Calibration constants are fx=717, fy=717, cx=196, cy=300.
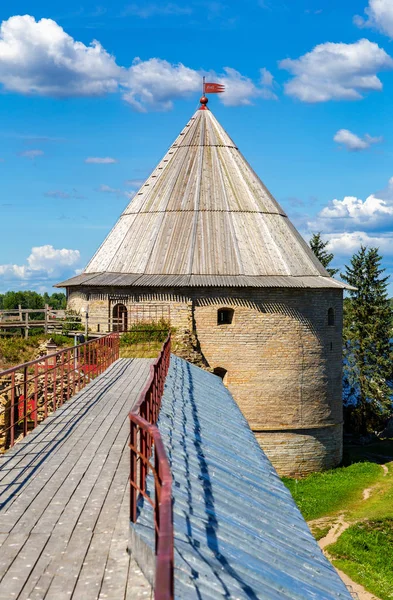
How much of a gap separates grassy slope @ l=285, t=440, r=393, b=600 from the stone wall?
1.16 m

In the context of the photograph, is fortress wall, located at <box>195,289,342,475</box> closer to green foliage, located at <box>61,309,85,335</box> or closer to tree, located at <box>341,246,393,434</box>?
green foliage, located at <box>61,309,85,335</box>

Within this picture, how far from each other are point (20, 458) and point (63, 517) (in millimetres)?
2276

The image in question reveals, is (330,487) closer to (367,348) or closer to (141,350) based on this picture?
(141,350)

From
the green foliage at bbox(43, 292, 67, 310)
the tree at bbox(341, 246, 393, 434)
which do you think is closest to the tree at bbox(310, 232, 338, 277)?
the tree at bbox(341, 246, 393, 434)

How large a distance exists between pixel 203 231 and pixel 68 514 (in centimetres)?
1952

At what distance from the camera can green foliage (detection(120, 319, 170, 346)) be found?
2270 centimetres

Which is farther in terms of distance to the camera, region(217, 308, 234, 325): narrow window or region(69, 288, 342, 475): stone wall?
region(217, 308, 234, 325): narrow window

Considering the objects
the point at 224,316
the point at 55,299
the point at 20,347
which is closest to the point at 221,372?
the point at 224,316

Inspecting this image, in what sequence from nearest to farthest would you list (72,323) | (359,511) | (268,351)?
1. (359,511)
2. (268,351)
3. (72,323)

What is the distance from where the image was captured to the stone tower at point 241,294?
23.3 meters

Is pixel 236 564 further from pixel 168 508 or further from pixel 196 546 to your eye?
pixel 168 508

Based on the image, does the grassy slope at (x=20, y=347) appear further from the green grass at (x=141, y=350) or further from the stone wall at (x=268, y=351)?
the green grass at (x=141, y=350)

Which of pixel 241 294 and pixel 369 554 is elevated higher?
pixel 241 294

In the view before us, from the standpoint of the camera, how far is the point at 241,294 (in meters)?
23.2
